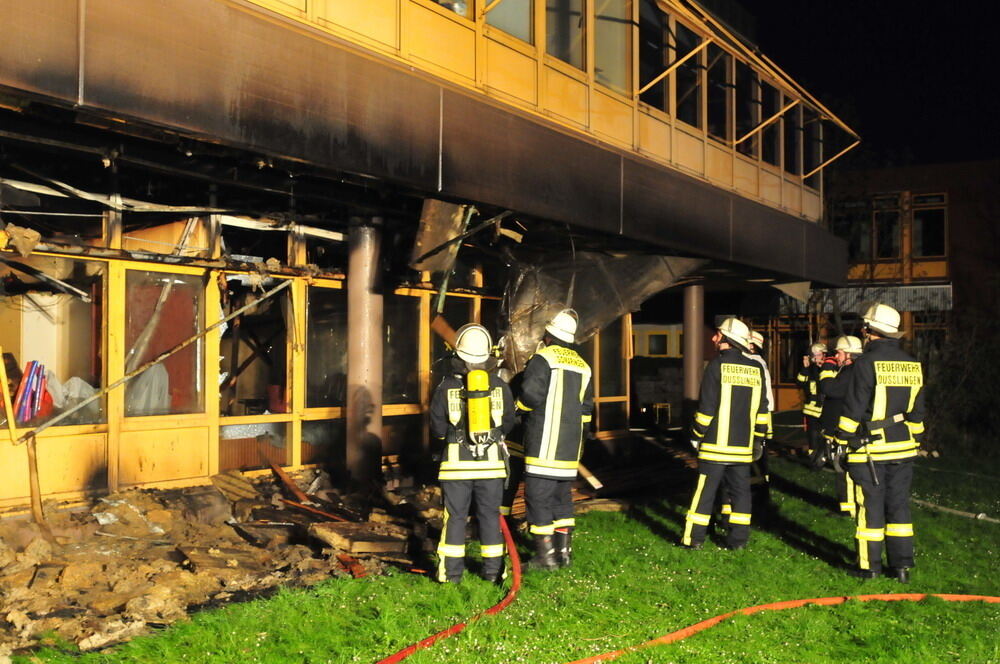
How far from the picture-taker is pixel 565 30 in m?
11.5

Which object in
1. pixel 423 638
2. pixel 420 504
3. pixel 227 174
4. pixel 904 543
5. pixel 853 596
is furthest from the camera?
pixel 420 504

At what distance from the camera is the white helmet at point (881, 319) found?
779cm

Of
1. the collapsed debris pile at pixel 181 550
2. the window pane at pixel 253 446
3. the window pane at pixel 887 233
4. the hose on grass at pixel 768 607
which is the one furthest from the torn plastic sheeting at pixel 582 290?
the window pane at pixel 887 233

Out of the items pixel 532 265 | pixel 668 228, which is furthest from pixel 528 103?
pixel 668 228

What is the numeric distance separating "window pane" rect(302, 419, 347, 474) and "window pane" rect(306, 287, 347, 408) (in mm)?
228

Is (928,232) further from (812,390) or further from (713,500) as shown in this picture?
(713,500)

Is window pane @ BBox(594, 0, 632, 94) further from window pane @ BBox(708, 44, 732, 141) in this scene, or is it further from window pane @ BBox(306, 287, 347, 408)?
window pane @ BBox(306, 287, 347, 408)

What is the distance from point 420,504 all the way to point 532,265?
343 cm

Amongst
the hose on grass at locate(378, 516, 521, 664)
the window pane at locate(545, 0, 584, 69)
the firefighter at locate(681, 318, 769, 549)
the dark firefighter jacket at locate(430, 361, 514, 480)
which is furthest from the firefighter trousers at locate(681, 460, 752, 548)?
the window pane at locate(545, 0, 584, 69)

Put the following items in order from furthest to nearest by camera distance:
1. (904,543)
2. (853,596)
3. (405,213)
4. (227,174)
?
1. (405,213)
2. (227,174)
3. (904,543)
4. (853,596)

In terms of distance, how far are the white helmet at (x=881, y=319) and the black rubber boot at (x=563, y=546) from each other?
9.98ft

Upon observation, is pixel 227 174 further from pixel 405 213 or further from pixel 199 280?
pixel 405 213

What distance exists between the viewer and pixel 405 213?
32.5 ft

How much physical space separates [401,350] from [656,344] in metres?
15.9
